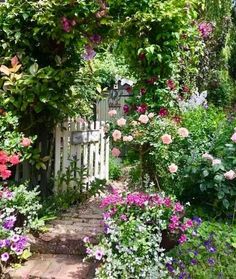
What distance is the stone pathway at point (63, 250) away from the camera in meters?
2.77

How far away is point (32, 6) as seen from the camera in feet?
11.1

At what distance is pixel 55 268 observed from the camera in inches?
112

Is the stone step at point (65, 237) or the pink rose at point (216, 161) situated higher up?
the pink rose at point (216, 161)

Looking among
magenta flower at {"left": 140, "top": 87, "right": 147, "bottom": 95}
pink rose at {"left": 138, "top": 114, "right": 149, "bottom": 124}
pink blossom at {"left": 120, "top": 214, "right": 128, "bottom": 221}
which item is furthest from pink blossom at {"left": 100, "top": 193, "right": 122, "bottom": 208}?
magenta flower at {"left": 140, "top": 87, "right": 147, "bottom": 95}

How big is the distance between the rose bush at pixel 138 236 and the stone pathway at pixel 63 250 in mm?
241

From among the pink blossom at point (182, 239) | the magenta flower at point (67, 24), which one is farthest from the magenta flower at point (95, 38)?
the pink blossom at point (182, 239)

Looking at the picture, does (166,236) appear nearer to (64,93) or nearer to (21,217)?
(21,217)

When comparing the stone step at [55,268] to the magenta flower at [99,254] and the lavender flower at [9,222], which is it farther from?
the lavender flower at [9,222]

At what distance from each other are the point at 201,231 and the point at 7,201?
1595 mm

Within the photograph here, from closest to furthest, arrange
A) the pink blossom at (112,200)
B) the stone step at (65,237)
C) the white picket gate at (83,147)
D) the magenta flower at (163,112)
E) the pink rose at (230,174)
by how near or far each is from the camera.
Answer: the pink blossom at (112,200) → the stone step at (65,237) → the pink rose at (230,174) → the magenta flower at (163,112) → the white picket gate at (83,147)

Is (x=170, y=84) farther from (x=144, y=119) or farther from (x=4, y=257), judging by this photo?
(x=4, y=257)

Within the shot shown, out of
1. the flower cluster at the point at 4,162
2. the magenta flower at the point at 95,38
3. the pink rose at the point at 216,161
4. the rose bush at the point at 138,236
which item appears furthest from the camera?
the magenta flower at the point at 95,38

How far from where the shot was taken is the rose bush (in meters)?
2.56

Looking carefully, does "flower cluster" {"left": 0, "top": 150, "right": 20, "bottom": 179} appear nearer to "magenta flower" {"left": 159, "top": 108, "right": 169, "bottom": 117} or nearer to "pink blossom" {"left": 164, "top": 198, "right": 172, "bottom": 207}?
"pink blossom" {"left": 164, "top": 198, "right": 172, "bottom": 207}
